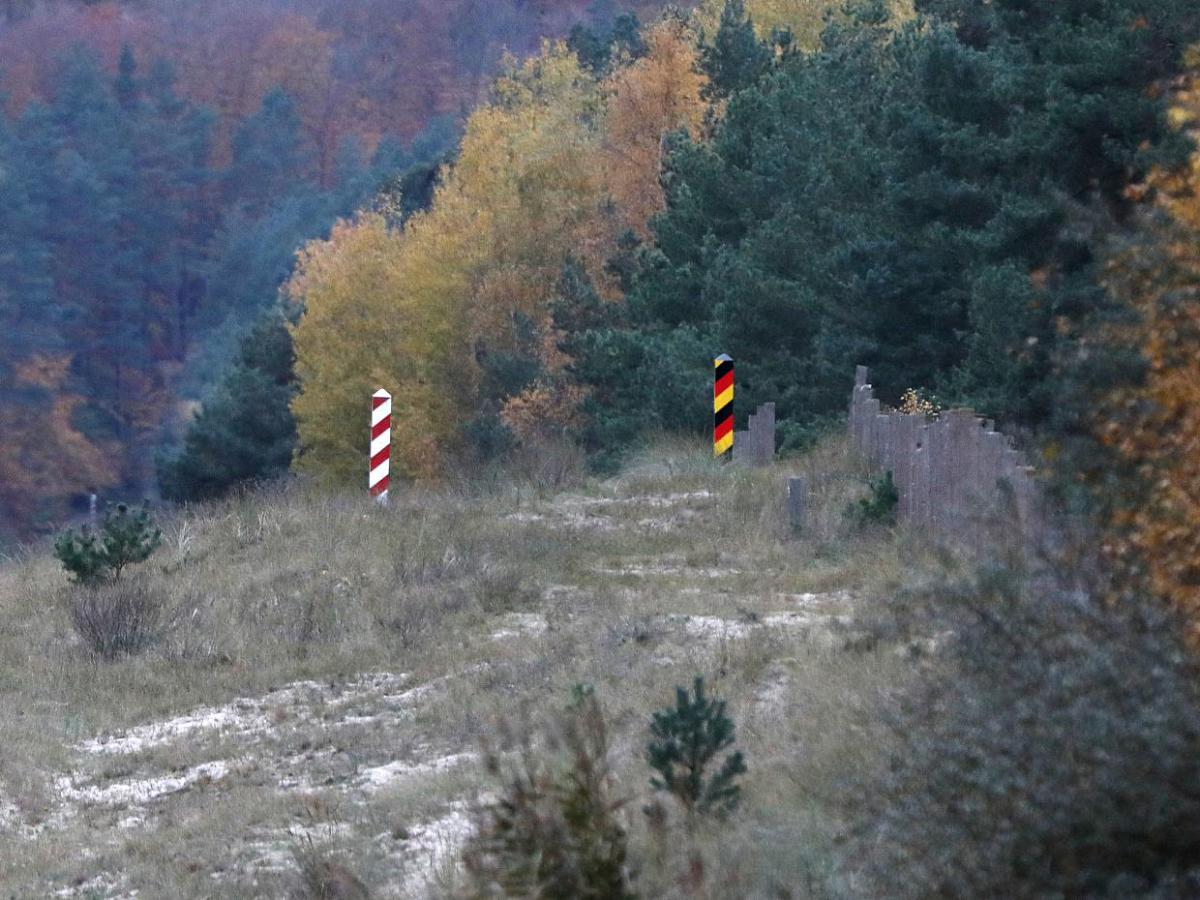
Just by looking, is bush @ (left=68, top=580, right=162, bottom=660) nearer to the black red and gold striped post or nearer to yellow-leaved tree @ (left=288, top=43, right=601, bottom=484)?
the black red and gold striped post

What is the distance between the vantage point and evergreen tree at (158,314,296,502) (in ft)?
154

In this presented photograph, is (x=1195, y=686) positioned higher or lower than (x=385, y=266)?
higher

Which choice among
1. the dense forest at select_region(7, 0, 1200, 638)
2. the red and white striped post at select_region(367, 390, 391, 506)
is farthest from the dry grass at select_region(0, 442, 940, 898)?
the dense forest at select_region(7, 0, 1200, 638)

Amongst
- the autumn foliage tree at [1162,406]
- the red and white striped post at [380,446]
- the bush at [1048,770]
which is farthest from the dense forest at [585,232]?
the red and white striped post at [380,446]

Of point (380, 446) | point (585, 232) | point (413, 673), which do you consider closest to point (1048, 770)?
point (413, 673)

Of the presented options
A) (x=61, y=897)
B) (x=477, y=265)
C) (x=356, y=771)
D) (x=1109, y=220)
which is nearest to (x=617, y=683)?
(x=356, y=771)

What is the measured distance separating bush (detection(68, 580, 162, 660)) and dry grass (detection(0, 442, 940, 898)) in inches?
5.6

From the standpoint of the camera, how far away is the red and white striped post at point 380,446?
59.7ft

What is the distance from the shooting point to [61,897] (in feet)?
25.2

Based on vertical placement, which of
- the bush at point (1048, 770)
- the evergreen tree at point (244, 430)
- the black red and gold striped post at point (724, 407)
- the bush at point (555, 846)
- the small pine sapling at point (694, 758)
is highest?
the bush at point (1048, 770)

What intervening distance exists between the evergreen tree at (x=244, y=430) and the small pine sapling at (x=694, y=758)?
39.4 meters

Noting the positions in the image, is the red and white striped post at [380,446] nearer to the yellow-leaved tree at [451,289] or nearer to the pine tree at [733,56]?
the pine tree at [733,56]

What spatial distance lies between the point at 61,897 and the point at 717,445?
12934mm

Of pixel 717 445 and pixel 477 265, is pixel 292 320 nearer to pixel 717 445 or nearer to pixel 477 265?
pixel 477 265
